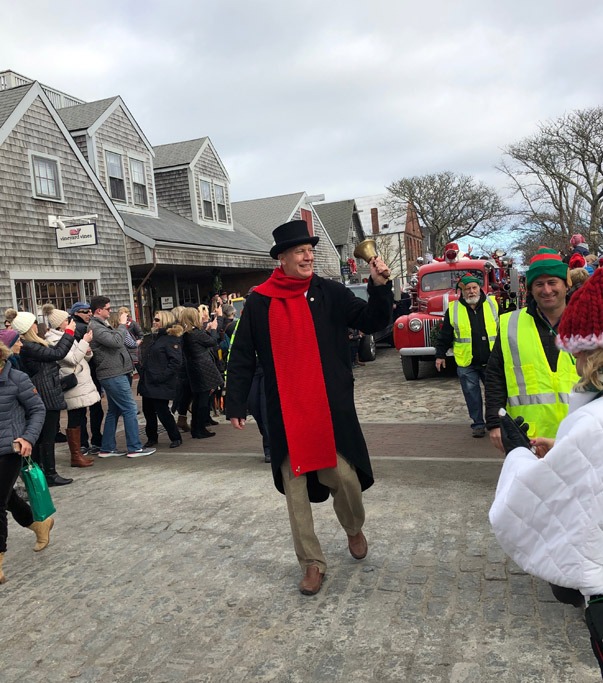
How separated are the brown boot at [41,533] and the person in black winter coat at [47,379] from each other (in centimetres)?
185

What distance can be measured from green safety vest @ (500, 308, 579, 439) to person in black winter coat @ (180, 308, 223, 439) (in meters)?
5.22

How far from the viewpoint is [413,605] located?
11.0ft

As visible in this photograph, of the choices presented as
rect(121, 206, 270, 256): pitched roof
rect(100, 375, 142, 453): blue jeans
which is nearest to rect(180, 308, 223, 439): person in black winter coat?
rect(100, 375, 142, 453): blue jeans

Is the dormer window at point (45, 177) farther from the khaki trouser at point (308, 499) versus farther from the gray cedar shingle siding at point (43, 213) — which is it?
the khaki trouser at point (308, 499)

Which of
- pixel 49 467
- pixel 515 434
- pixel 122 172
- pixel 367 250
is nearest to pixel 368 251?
pixel 367 250

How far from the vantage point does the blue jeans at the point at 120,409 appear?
741 cm

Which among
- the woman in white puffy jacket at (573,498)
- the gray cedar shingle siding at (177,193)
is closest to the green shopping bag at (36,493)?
the woman in white puffy jacket at (573,498)

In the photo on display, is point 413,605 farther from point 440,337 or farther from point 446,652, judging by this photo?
point 440,337

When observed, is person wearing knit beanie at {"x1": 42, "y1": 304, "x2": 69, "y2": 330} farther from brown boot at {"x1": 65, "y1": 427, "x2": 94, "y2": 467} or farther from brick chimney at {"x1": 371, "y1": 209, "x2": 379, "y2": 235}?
brick chimney at {"x1": 371, "y1": 209, "x2": 379, "y2": 235}

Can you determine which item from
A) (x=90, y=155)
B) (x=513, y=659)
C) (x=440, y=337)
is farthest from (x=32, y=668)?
(x=90, y=155)

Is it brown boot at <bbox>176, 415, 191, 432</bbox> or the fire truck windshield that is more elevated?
the fire truck windshield

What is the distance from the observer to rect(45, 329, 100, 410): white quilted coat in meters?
7.03

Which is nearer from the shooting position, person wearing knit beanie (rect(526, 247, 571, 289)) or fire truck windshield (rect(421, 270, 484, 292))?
person wearing knit beanie (rect(526, 247, 571, 289))

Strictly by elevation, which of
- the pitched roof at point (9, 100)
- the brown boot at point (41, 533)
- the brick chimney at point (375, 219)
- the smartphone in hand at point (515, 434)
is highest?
the brick chimney at point (375, 219)
